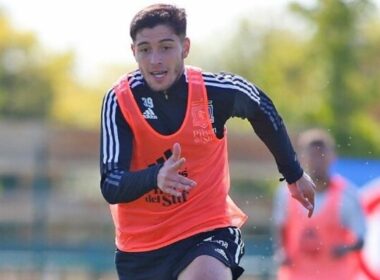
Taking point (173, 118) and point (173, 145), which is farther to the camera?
point (173, 118)

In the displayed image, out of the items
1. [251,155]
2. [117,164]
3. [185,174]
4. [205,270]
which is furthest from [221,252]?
[251,155]

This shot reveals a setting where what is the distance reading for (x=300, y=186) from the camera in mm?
7914

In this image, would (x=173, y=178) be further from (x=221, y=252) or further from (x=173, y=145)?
(x=221, y=252)

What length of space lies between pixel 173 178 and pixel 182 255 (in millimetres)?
825

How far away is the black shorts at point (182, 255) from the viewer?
7.52 meters

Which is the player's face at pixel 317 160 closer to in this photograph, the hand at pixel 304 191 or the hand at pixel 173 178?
the hand at pixel 304 191

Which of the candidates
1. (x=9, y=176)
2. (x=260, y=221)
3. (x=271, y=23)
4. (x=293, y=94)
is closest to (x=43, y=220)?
(x=260, y=221)

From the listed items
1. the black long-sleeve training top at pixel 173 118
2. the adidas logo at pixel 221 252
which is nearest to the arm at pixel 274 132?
the black long-sleeve training top at pixel 173 118

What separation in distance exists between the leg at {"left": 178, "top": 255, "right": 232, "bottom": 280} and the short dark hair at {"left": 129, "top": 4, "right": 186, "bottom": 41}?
1228mm

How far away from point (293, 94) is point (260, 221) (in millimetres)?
13212

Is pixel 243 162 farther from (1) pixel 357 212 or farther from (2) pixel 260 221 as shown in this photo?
(1) pixel 357 212

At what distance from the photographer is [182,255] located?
7566mm

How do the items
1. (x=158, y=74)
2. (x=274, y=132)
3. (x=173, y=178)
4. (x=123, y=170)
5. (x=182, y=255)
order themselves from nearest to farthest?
1. (x=173, y=178)
2. (x=123, y=170)
3. (x=158, y=74)
4. (x=182, y=255)
5. (x=274, y=132)

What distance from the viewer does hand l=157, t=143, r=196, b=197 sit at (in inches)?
270
